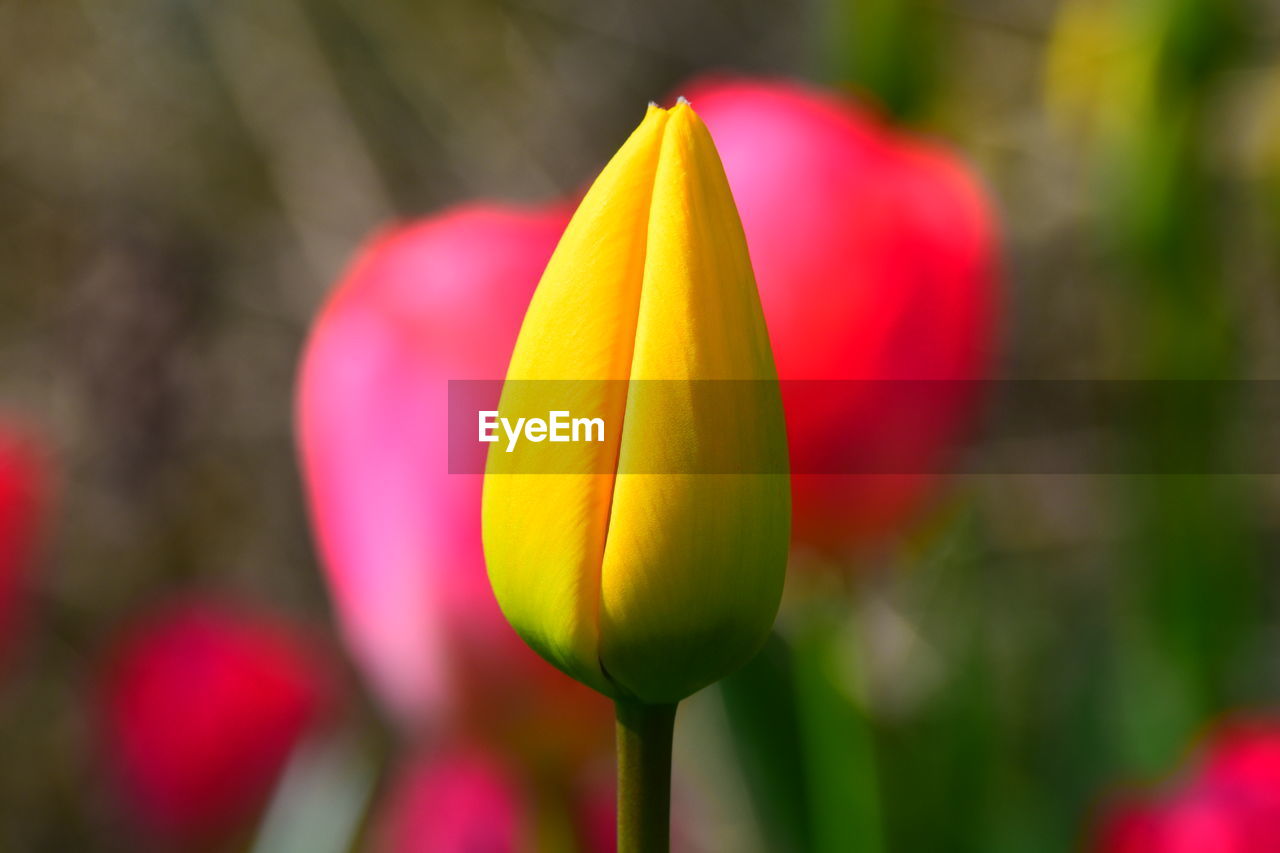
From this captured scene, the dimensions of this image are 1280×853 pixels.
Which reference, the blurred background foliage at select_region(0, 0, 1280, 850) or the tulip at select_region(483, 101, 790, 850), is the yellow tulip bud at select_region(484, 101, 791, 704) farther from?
the blurred background foliage at select_region(0, 0, 1280, 850)

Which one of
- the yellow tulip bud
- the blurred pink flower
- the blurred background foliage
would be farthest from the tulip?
the blurred background foliage

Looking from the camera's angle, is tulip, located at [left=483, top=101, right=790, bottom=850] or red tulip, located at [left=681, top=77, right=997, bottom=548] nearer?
tulip, located at [left=483, top=101, right=790, bottom=850]

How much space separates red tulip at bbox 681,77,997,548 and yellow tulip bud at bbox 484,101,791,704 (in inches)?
3.9

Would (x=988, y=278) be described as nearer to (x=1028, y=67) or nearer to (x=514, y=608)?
(x=514, y=608)

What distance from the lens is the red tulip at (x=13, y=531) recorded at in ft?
0.86

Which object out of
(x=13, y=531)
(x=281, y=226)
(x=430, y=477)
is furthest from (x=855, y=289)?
(x=281, y=226)

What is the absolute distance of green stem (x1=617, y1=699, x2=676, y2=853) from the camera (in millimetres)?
Answer: 86

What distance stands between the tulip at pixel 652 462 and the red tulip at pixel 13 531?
8.0 inches

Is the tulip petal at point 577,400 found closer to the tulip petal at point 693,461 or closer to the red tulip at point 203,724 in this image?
the tulip petal at point 693,461

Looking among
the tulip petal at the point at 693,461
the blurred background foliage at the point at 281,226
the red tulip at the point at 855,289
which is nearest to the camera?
the tulip petal at the point at 693,461

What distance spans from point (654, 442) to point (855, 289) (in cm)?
12

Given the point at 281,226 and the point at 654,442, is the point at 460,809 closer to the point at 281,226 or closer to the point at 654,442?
the point at 654,442

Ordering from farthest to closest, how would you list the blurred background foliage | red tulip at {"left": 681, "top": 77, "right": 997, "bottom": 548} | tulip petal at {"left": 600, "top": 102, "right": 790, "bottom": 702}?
the blurred background foliage
red tulip at {"left": 681, "top": 77, "right": 997, "bottom": 548}
tulip petal at {"left": 600, "top": 102, "right": 790, "bottom": 702}
